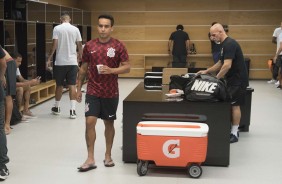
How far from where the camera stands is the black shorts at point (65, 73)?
6.89 m

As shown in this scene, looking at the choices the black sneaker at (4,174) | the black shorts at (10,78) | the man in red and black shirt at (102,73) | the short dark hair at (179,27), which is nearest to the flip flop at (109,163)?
the man in red and black shirt at (102,73)

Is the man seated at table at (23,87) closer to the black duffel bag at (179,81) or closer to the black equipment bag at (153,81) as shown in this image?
the black equipment bag at (153,81)

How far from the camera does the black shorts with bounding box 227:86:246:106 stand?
5.14m

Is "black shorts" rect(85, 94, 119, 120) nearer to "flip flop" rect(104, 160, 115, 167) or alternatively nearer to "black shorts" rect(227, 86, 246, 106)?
"flip flop" rect(104, 160, 115, 167)

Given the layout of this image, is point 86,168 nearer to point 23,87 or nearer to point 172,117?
point 172,117

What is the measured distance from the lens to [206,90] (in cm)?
417

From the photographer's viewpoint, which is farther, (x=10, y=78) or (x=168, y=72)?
(x=168, y=72)

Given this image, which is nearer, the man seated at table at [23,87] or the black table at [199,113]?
the black table at [199,113]

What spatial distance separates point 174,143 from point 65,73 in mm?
3493

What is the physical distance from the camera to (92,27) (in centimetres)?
1302

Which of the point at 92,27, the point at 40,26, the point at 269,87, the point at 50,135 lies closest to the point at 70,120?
the point at 50,135

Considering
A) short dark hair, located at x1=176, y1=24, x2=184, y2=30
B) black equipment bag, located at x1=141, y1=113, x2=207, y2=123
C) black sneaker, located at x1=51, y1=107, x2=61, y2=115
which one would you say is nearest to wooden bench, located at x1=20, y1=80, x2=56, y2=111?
black sneaker, located at x1=51, y1=107, x2=61, y2=115

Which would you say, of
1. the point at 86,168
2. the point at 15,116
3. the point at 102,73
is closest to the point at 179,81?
the point at 102,73

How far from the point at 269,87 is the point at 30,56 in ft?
19.3
